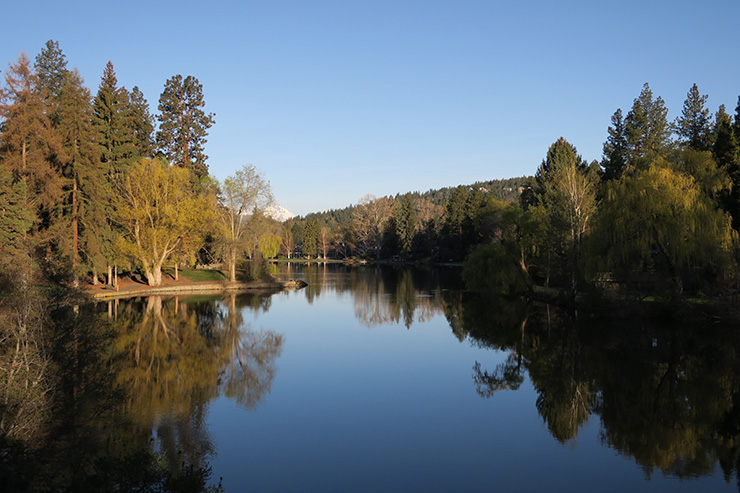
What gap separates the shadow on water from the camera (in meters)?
9.09

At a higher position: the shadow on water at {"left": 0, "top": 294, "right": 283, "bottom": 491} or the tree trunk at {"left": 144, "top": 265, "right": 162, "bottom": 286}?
the tree trunk at {"left": 144, "top": 265, "right": 162, "bottom": 286}

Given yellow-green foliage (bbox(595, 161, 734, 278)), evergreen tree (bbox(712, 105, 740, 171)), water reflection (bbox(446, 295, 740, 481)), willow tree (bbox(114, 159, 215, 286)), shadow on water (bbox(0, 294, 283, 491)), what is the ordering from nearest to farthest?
1. shadow on water (bbox(0, 294, 283, 491))
2. water reflection (bbox(446, 295, 740, 481))
3. yellow-green foliage (bbox(595, 161, 734, 278))
4. evergreen tree (bbox(712, 105, 740, 171))
5. willow tree (bbox(114, 159, 215, 286))

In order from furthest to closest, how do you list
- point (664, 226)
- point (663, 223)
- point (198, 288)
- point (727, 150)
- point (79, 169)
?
point (198, 288)
point (79, 169)
point (727, 150)
point (663, 223)
point (664, 226)

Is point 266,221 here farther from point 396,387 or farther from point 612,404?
point 612,404

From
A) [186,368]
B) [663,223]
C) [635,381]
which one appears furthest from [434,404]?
[663,223]

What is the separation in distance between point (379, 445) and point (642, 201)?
24.1 meters

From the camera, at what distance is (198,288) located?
4872cm

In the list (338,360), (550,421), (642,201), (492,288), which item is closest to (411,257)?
(492,288)

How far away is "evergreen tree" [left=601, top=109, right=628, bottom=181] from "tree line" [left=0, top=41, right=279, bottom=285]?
3651cm

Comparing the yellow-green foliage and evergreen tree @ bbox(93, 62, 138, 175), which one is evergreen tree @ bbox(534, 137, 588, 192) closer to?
the yellow-green foliage

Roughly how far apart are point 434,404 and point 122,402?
9.06 meters

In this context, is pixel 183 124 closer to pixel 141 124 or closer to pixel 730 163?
pixel 141 124

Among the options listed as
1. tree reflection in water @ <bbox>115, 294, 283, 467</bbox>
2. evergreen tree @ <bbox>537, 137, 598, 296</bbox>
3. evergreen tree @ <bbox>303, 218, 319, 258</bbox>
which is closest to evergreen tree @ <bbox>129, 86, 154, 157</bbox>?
tree reflection in water @ <bbox>115, 294, 283, 467</bbox>

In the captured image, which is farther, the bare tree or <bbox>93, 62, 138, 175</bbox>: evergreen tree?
the bare tree
